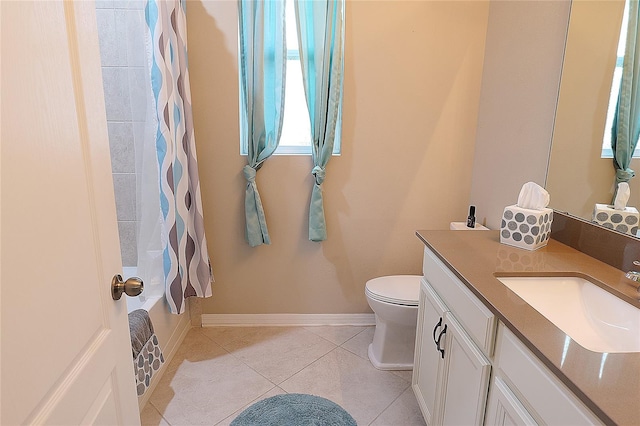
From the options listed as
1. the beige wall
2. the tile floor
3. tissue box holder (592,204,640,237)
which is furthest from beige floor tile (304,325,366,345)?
tissue box holder (592,204,640,237)

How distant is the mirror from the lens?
1.37 metres

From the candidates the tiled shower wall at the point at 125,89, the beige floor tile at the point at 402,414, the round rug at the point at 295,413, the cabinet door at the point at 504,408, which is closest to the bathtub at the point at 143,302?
the tiled shower wall at the point at 125,89

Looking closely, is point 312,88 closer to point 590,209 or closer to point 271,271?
point 271,271

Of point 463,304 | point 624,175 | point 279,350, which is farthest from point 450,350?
point 279,350

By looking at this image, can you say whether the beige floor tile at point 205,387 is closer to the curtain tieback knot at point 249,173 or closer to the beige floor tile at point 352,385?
the beige floor tile at point 352,385

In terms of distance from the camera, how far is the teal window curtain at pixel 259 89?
2162 millimetres

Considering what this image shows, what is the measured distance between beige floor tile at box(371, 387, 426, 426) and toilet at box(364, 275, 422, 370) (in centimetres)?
26

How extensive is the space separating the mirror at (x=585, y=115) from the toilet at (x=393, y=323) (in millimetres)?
883

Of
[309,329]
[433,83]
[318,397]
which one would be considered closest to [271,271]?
[309,329]

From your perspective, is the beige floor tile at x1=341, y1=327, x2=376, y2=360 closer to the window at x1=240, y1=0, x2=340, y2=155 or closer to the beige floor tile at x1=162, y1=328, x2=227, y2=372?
the beige floor tile at x1=162, y1=328, x2=227, y2=372

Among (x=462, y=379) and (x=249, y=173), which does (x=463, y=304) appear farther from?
(x=249, y=173)

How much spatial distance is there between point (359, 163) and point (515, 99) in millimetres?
938

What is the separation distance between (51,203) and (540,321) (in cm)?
111

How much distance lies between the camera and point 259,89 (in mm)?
2225
